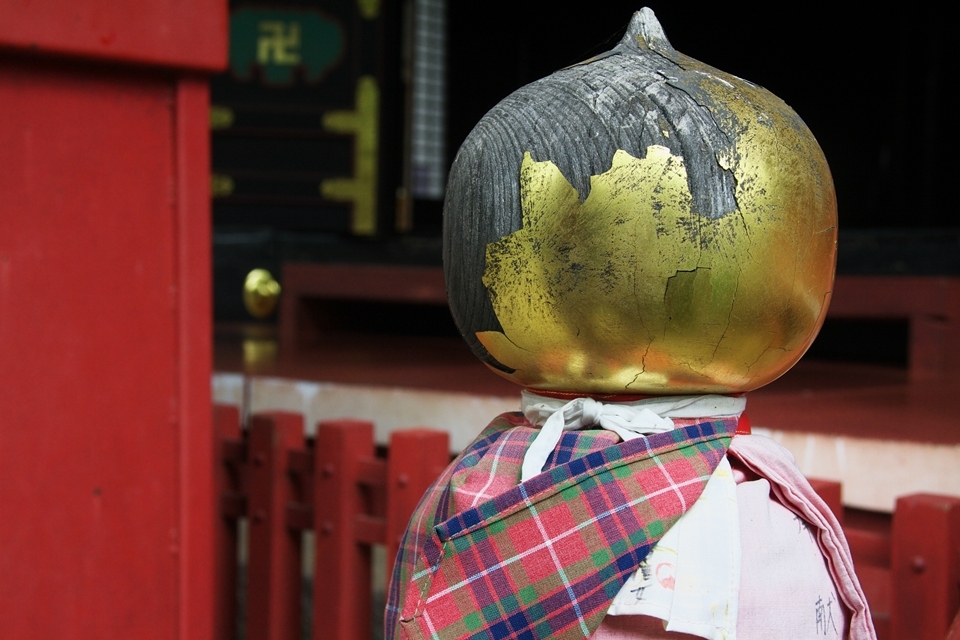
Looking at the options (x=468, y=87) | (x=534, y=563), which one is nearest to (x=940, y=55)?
(x=468, y=87)

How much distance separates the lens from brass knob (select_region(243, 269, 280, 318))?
15.9ft

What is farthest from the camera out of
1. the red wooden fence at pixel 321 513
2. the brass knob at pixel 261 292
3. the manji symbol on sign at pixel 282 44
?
the manji symbol on sign at pixel 282 44

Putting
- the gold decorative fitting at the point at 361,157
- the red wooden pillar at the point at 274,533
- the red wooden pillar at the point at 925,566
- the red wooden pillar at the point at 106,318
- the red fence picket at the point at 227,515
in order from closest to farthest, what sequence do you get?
the red wooden pillar at the point at 925,566 < the red wooden pillar at the point at 106,318 < the red wooden pillar at the point at 274,533 < the red fence picket at the point at 227,515 < the gold decorative fitting at the point at 361,157

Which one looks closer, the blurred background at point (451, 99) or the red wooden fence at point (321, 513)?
the red wooden fence at point (321, 513)

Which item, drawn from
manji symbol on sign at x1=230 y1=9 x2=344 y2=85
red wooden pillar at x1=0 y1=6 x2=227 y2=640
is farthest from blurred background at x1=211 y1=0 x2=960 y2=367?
→ red wooden pillar at x1=0 y1=6 x2=227 y2=640

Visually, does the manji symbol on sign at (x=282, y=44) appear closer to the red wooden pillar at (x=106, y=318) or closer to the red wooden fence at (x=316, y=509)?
the red wooden fence at (x=316, y=509)

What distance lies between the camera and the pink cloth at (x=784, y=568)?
3.28ft

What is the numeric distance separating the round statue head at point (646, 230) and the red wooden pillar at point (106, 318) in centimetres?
75

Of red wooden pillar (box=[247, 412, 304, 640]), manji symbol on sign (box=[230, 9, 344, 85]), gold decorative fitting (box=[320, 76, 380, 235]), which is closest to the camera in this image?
red wooden pillar (box=[247, 412, 304, 640])

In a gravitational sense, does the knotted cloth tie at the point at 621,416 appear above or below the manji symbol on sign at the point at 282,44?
below

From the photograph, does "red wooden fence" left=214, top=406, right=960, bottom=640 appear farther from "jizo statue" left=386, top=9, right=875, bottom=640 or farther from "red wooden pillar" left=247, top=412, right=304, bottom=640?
"jizo statue" left=386, top=9, right=875, bottom=640

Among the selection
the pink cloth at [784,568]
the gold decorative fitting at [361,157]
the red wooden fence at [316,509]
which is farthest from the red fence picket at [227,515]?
the gold decorative fitting at [361,157]

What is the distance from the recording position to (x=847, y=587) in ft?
3.55

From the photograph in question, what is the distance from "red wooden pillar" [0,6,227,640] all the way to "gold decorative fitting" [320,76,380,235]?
153 inches
